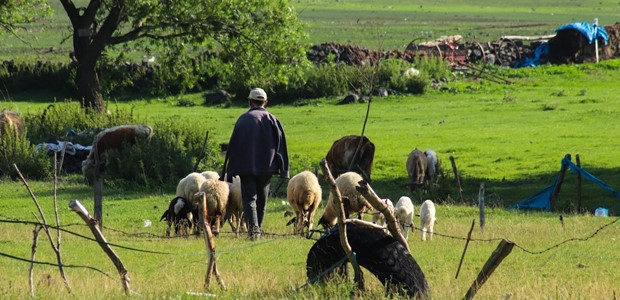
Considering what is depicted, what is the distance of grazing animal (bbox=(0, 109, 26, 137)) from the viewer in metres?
29.5

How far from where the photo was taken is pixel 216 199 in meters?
18.1

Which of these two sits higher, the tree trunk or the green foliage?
the tree trunk

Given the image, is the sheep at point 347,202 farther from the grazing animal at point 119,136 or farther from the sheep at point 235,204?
the grazing animal at point 119,136

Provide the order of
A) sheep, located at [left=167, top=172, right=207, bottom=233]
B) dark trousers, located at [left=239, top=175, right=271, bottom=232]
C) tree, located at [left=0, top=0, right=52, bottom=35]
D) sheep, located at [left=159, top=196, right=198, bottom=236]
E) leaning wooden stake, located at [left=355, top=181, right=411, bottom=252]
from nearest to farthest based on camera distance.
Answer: leaning wooden stake, located at [left=355, top=181, right=411, bottom=252]
dark trousers, located at [left=239, top=175, right=271, bottom=232]
sheep, located at [left=159, top=196, right=198, bottom=236]
sheep, located at [left=167, top=172, right=207, bottom=233]
tree, located at [left=0, top=0, right=52, bottom=35]

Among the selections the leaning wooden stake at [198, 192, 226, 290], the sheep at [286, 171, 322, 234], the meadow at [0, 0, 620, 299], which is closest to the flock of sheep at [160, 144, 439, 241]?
the sheep at [286, 171, 322, 234]

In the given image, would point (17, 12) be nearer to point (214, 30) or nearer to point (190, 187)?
point (214, 30)

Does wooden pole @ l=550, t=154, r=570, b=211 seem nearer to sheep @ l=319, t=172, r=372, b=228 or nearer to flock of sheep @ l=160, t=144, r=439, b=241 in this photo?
flock of sheep @ l=160, t=144, r=439, b=241

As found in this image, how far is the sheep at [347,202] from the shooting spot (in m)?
17.9

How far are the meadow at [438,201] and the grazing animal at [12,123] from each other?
249 cm

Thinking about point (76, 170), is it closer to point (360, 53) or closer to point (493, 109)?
point (493, 109)

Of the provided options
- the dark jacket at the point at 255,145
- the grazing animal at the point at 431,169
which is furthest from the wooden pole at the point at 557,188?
the dark jacket at the point at 255,145

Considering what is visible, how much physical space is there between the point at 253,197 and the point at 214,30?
53.6ft

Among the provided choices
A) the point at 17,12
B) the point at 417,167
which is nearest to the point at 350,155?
the point at 417,167

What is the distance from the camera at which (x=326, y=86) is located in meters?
48.8
